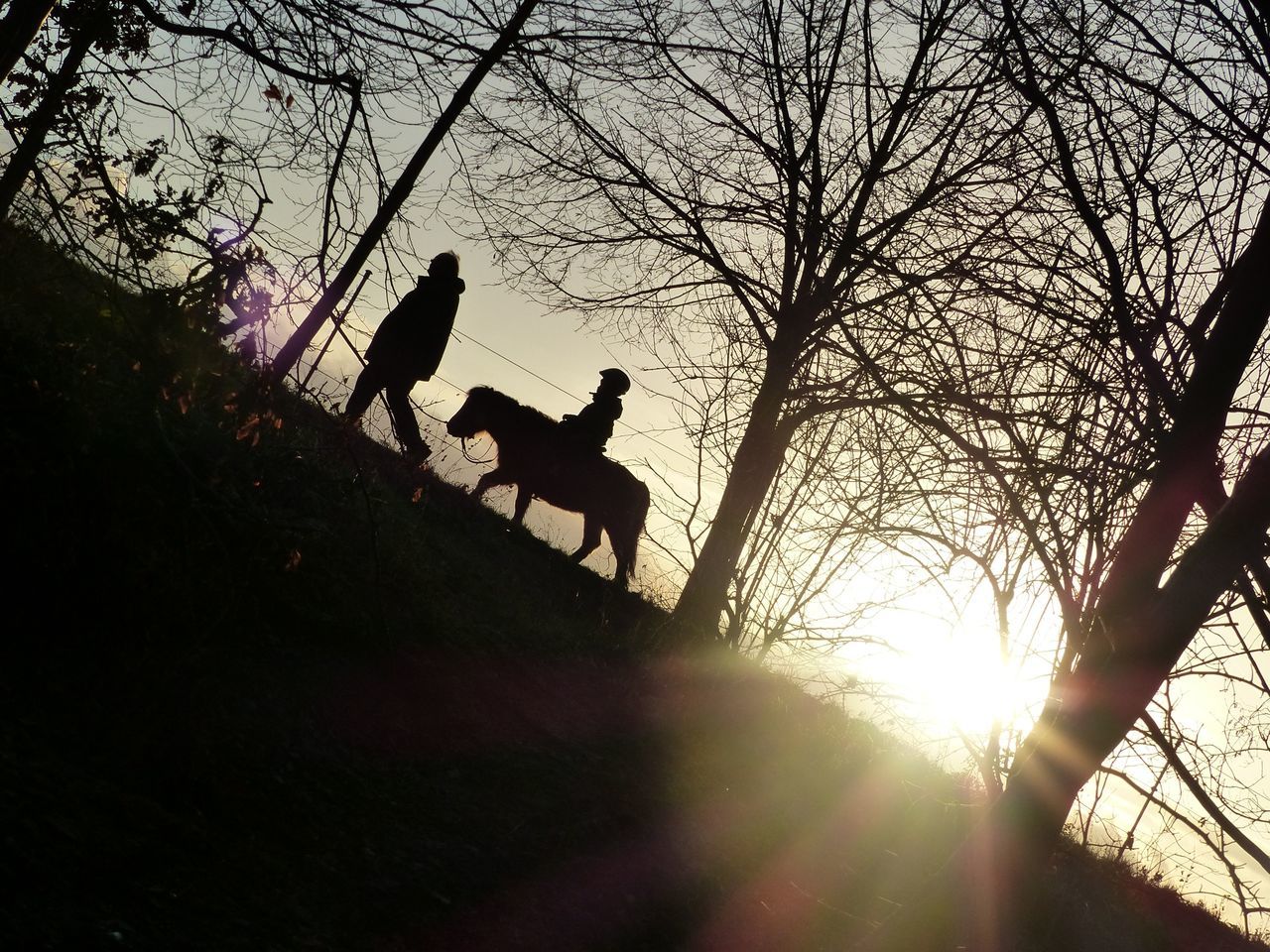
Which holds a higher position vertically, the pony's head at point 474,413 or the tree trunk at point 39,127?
the pony's head at point 474,413

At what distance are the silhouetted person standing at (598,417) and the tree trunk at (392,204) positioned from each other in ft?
22.1

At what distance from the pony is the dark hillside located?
467 cm

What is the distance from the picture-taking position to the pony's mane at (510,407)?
12625 mm

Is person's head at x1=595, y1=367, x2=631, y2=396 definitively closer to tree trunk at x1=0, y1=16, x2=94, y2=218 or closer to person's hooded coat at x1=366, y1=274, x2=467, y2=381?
person's hooded coat at x1=366, y1=274, x2=467, y2=381

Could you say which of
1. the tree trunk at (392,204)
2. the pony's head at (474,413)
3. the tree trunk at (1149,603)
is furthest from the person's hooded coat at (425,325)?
the tree trunk at (1149,603)

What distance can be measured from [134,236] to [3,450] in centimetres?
162

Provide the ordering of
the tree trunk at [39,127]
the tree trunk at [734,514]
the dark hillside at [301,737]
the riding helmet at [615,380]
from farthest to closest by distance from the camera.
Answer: the riding helmet at [615,380], the tree trunk at [734,514], the tree trunk at [39,127], the dark hillside at [301,737]

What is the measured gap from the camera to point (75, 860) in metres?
2.96

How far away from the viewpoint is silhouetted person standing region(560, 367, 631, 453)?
1227 cm

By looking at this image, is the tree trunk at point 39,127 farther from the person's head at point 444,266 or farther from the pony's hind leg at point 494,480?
the pony's hind leg at point 494,480

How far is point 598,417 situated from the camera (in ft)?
40.9

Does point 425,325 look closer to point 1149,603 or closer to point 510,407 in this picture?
point 510,407

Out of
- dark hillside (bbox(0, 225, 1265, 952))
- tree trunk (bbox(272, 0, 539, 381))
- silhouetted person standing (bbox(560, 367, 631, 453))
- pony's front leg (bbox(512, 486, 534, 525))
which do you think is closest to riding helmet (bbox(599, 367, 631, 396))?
silhouetted person standing (bbox(560, 367, 631, 453))

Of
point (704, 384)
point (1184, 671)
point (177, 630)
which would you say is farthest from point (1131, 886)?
point (177, 630)
